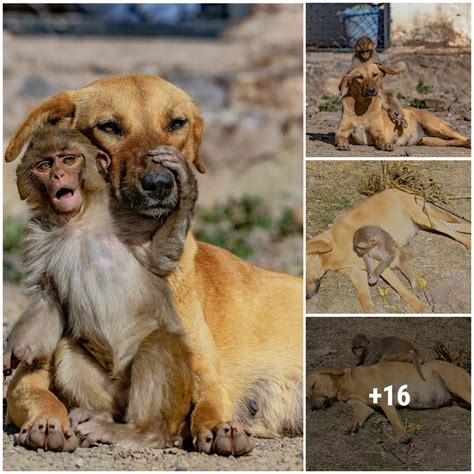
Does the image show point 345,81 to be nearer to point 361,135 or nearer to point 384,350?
point 361,135

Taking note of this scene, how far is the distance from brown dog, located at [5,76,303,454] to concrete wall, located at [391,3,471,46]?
55.1 inches

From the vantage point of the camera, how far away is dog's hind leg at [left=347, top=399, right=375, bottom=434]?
6.16 meters

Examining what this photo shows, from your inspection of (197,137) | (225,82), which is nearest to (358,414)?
(197,137)

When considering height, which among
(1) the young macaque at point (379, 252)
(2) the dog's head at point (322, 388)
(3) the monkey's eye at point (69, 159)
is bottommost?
(2) the dog's head at point (322, 388)

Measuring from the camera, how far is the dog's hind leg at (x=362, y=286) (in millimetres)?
6230

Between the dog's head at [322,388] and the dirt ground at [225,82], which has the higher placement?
the dirt ground at [225,82]

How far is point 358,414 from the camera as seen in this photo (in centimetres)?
616

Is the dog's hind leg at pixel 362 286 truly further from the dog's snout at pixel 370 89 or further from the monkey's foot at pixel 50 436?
the monkey's foot at pixel 50 436

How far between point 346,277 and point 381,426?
93cm

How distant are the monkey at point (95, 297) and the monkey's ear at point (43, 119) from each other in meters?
0.20

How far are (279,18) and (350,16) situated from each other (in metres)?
6.32

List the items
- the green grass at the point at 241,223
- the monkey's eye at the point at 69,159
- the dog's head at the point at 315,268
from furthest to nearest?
the green grass at the point at 241,223 < the dog's head at the point at 315,268 < the monkey's eye at the point at 69,159

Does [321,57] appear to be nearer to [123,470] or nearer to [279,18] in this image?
[123,470]

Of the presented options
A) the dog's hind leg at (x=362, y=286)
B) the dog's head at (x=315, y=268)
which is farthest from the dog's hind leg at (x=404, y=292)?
the dog's head at (x=315, y=268)
